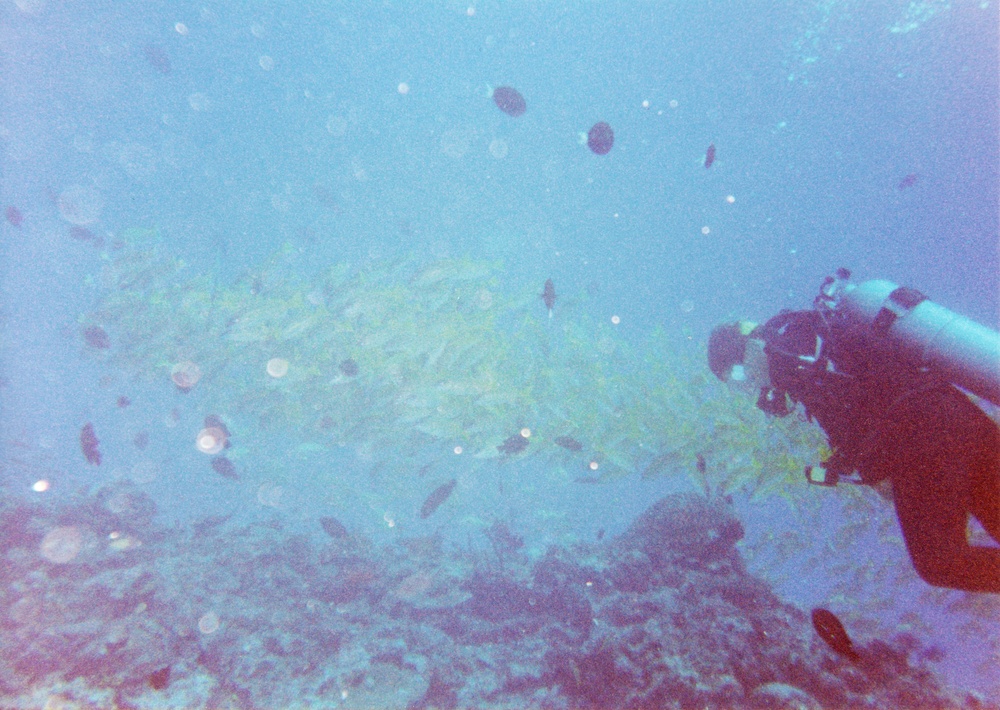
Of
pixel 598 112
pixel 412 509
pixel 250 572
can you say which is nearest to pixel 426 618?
pixel 250 572

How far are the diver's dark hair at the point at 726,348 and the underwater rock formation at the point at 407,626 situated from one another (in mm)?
2871

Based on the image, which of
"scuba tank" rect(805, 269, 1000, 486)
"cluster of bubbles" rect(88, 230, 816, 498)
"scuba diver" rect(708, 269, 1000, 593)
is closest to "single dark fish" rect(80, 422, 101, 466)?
"cluster of bubbles" rect(88, 230, 816, 498)

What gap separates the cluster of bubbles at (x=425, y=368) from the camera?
8000mm

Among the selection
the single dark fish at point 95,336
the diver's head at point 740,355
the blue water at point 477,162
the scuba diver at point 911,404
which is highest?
the blue water at point 477,162

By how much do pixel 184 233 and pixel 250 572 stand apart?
39.1 meters

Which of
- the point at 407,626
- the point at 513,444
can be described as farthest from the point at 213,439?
the point at 513,444

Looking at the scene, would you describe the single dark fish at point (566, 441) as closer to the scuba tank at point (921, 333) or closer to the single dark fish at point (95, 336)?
the scuba tank at point (921, 333)

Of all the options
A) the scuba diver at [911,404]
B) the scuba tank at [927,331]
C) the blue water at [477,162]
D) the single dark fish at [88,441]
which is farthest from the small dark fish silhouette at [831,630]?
the single dark fish at [88,441]

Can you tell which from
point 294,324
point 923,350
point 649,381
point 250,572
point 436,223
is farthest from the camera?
point 436,223

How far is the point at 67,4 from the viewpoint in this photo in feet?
71.1

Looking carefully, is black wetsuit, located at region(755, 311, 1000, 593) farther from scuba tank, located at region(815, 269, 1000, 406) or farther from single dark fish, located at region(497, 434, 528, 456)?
single dark fish, located at region(497, 434, 528, 456)

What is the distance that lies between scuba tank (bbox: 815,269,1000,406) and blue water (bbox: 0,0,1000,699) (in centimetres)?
599

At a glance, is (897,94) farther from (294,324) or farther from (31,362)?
(31,362)

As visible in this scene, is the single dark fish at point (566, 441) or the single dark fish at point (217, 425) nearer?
the single dark fish at point (566, 441)
